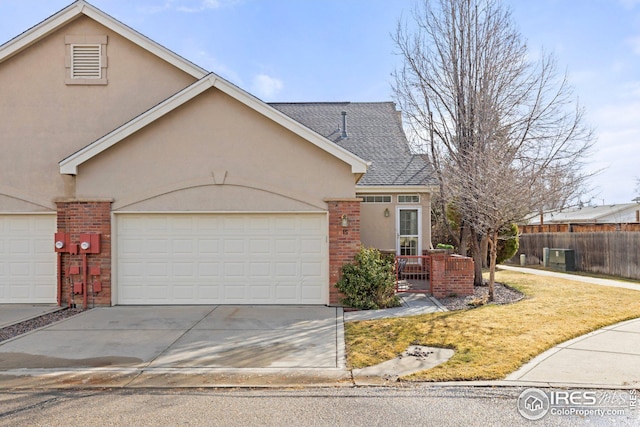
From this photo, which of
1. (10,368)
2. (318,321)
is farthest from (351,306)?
(10,368)

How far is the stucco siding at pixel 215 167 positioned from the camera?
1074 centimetres

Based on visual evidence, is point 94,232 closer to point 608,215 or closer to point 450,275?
point 450,275

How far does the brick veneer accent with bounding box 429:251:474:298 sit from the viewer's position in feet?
39.0

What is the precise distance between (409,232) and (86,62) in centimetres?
1105

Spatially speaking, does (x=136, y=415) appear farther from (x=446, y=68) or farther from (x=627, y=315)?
(x=446, y=68)

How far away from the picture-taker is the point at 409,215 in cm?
1502

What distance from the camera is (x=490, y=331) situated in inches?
319

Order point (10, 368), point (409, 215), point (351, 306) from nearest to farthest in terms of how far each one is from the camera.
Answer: point (10, 368) → point (351, 306) → point (409, 215)

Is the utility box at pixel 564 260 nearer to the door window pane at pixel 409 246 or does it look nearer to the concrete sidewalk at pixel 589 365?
the door window pane at pixel 409 246

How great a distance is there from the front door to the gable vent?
10186 millimetres

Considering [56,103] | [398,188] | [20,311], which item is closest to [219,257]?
[20,311]

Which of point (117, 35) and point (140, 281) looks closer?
point (140, 281)

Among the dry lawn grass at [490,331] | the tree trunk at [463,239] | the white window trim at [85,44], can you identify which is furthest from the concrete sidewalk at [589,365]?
the white window trim at [85,44]

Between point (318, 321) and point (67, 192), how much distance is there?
7.77 metres
